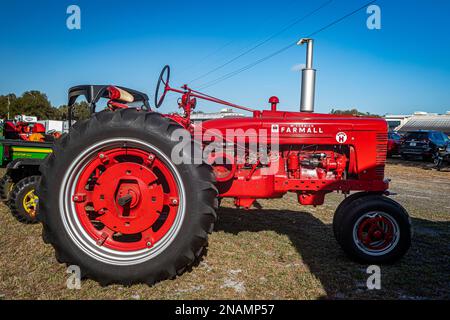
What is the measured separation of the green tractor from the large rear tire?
197 centimetres

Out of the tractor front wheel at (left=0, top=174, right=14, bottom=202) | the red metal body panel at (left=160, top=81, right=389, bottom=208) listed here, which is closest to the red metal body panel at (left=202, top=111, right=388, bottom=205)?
the red metal body panel at (left=160, top=81, right=389, bottom=208)

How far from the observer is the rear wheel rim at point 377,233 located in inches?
126

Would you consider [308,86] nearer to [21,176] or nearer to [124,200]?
[124,200]

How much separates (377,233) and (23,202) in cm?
438

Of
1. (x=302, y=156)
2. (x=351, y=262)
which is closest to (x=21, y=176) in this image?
(x=302, y=156)

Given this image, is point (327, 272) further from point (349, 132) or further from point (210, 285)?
point (349, 132)

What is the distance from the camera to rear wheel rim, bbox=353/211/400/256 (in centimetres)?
320

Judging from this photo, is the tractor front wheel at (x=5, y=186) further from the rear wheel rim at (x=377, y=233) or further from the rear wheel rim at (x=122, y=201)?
the rear wheel rim at (x=377, y=233)

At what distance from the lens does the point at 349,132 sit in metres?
3.52

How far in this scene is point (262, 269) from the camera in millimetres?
3016

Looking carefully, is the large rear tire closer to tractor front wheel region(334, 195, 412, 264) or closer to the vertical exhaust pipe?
tractor front wheel region(334, 195, 412, 264)

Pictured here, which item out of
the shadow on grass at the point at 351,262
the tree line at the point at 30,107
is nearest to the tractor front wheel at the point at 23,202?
the shadow on grass at the point at 351,262
